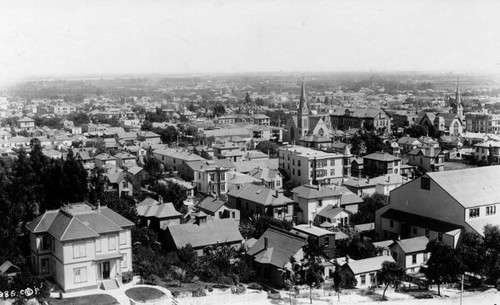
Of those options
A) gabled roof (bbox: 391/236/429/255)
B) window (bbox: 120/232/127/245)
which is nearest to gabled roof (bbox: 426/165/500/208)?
gabled roof (bbox: 391/236/429/255)

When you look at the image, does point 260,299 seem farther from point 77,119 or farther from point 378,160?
point 77,119

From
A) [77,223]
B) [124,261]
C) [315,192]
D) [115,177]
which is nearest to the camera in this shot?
[77,223]

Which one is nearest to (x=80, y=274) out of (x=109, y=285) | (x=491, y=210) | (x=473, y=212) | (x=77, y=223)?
(x=109, y=285)

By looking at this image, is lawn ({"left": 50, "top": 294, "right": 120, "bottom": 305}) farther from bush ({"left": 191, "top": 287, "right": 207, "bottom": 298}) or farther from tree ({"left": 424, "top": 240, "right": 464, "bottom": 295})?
tree ({"left": 424, "top": 240, "right": 464, "bottom": 295})


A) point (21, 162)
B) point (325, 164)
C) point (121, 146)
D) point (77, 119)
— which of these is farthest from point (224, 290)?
point (77, 119)

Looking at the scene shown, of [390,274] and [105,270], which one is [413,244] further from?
[105,270]
